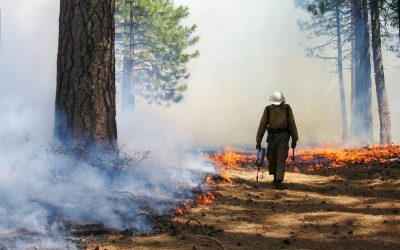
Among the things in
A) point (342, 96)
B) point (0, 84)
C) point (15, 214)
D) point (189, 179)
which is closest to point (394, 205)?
point (189, 179)

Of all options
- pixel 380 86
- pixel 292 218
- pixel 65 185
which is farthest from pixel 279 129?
pixel 380 86

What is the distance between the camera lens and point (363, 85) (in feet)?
67.9

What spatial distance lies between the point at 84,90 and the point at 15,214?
8.43ft

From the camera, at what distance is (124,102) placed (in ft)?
79.9

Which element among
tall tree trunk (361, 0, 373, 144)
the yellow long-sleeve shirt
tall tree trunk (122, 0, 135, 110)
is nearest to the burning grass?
the yellow long-sleeve shirt

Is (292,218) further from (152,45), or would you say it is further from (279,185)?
(152,45)

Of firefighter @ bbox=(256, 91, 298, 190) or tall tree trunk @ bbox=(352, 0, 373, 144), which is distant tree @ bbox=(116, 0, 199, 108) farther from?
firefighter @ bbox=(256, 91, 298, 190)

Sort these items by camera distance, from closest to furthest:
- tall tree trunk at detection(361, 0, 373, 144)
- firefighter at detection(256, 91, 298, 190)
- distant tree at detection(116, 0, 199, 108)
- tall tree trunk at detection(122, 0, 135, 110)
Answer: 1. firefighter at detection(256, 91, 298, 190)
2. tall tree trunk at detection(361, 0, 373, 144)
3. tall tree trunk at detection(122, 0, 135, 110)
4. distant tree at detection(116, 0, 199, 108)

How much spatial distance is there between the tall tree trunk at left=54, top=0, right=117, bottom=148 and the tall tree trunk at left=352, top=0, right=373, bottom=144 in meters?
15.4

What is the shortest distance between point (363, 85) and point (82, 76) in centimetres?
1650

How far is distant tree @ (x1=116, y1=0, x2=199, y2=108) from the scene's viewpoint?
24750 mm

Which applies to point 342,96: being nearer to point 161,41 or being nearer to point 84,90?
point 161,41

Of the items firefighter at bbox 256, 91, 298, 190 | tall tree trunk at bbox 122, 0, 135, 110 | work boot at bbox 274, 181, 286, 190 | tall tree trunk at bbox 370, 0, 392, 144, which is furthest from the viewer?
tall tree trunk at bbox 122, 0, 135, 110

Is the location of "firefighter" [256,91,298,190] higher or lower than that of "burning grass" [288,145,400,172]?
higher
